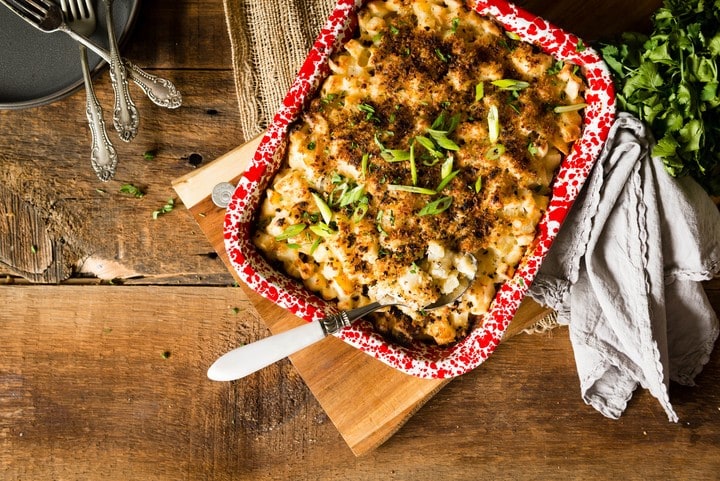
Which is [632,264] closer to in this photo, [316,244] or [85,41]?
[316,244]

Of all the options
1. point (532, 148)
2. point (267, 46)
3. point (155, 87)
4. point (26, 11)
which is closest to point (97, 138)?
point (155, 87)

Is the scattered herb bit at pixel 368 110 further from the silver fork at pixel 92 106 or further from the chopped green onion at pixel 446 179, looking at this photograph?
the silver fork at pixel 92 106

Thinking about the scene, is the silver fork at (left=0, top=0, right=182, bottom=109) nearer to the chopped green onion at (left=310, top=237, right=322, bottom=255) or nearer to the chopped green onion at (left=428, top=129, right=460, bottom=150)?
the chopped green onion at (left=310, top=237, right=322, bottom=255)

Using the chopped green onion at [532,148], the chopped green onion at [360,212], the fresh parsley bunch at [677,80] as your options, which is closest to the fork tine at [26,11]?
the chopped green onion at [360,212]

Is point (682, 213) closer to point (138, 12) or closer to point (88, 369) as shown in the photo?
point (138, 12)

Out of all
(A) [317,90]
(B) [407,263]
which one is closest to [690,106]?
(B) [407,263]
